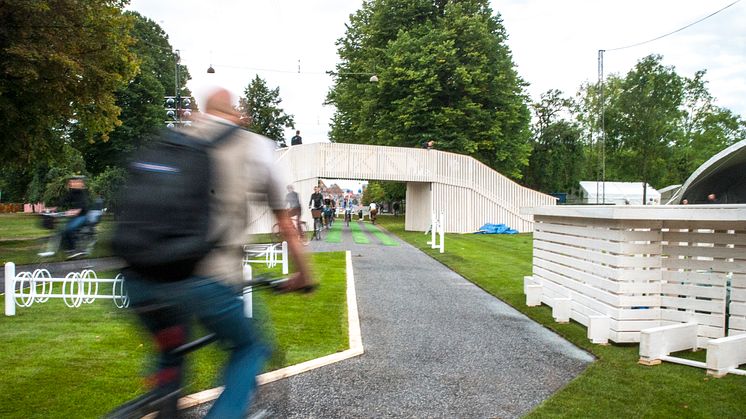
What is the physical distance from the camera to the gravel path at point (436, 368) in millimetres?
4531

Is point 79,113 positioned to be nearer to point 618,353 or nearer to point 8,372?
point 8,372

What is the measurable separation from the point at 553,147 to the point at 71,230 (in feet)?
210

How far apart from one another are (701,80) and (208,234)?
7923 centimetres

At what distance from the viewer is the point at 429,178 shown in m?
31.9

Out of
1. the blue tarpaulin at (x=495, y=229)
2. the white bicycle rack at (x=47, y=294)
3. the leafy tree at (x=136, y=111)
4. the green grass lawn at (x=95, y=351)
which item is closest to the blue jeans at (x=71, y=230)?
the white bicycle rack at (x=47, y=294)

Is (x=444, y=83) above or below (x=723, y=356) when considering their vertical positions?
above

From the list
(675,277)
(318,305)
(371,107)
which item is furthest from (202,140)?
(371,107)

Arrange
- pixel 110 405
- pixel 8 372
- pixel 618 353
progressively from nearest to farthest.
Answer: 1. pixel 110 405
2. pixel 8 372
3. pixel 618 353

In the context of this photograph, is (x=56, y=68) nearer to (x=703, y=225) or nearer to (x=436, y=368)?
(x=436, y=368)

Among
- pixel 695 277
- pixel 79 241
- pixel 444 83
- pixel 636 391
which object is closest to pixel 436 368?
pixel 636 391

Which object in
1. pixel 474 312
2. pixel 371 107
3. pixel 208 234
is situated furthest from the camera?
pixel 371 107

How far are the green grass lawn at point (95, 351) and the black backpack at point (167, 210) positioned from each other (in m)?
0.42

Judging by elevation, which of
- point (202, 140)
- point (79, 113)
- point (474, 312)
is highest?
point (79, 113)

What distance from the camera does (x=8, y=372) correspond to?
17.1ft
